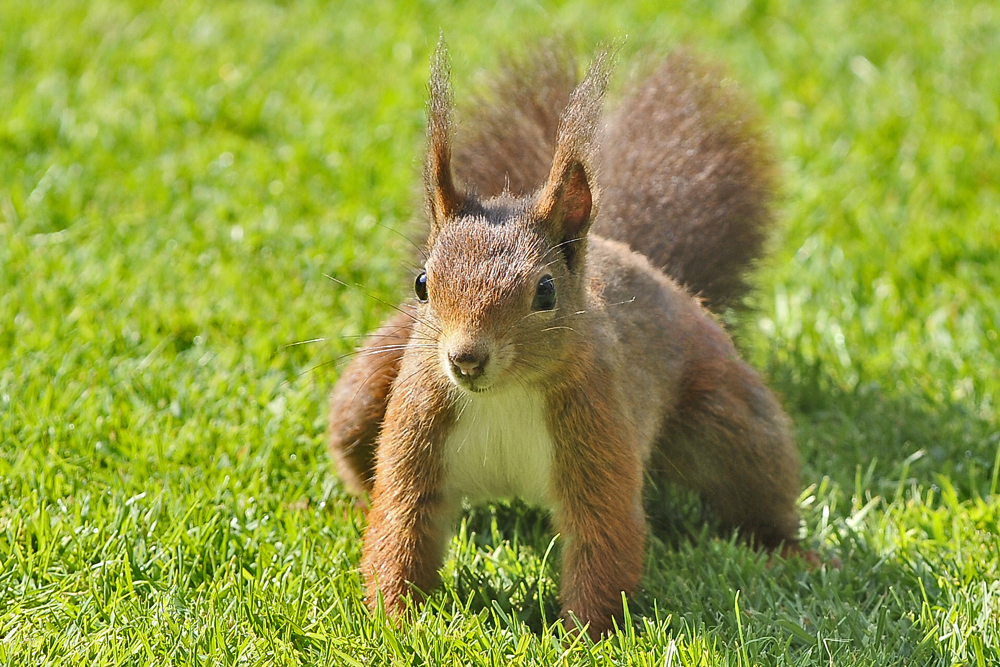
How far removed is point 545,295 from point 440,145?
0.41 meters

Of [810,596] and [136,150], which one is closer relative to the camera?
[810,596]

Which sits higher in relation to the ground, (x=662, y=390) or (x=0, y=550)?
(x=662, y=390)

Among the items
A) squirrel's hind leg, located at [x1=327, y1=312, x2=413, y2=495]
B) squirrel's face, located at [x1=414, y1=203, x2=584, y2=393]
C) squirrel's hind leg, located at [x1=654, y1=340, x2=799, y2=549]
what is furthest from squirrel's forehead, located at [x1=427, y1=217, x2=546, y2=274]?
squirrel's hind leg, located at [x1=654, y1=340, x2=799, y2=549]

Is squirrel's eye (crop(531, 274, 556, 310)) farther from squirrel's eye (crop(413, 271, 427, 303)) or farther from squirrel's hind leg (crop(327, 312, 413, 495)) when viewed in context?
squirrel's hind leg (crop(327, 312, 413, 495))

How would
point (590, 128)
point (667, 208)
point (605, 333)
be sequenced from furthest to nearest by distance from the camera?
point (667, 208) → point (605, 333) → point (590, 128)

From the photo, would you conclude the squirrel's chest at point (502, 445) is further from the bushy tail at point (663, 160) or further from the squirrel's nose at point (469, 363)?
the bushy tail at point (663, 160)

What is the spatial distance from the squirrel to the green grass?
16 centimetres

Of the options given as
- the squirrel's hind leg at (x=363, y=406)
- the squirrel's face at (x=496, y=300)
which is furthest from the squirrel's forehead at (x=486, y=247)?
the squirrel's hind leg at (x=363, y=406)

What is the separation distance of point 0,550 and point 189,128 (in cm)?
261

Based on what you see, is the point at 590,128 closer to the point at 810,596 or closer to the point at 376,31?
the point at 810,596

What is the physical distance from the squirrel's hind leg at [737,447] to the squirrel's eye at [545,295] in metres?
0.69

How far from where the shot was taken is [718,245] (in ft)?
11.6

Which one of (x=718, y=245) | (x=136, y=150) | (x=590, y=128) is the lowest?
(x=136, y=150)

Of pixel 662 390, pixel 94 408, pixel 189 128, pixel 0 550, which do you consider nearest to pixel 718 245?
pixel 662 390
